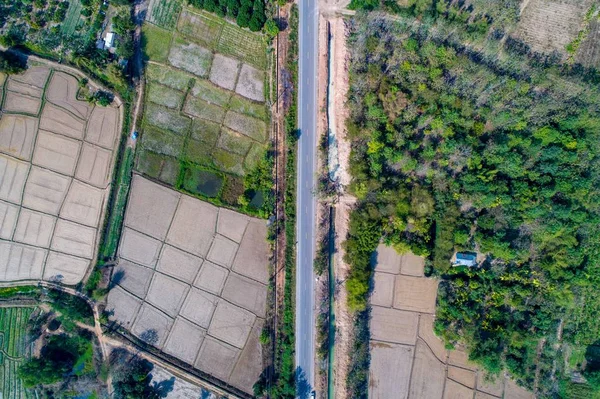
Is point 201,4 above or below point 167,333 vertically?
above

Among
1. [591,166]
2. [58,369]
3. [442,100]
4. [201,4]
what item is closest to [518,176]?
[591,166]

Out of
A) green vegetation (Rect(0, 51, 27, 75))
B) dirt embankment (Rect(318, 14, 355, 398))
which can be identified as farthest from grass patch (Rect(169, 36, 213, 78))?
green vegetation (Rect(0, 51, 27, 75))

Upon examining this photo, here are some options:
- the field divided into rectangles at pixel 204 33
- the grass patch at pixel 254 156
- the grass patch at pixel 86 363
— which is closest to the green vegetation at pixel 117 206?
the grass patch at pixel 86 363

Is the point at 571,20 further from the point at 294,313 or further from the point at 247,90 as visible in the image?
the point at 294,313

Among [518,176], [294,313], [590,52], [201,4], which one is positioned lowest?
[294,313]

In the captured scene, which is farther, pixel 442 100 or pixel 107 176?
pixel 107 176

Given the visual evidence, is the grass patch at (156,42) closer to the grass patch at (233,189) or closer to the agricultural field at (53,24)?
the agricultural field at (53,24)

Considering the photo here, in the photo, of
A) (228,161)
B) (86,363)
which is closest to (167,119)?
(228,161)

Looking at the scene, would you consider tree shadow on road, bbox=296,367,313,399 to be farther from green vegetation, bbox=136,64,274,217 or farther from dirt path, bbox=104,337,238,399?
green vegetation, bbox=136,64,274,217
